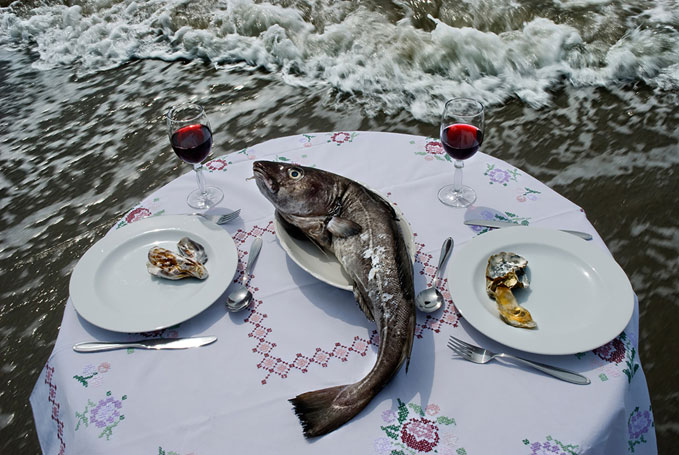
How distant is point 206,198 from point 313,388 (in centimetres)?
80

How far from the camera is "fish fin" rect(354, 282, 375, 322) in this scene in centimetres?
116

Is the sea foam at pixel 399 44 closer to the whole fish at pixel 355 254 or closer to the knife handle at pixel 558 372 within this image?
the whole fish at pixel 355 254

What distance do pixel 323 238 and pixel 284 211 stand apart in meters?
0.14

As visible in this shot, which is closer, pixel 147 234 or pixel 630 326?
→ pixel 630 326

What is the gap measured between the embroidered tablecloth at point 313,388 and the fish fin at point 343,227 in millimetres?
157

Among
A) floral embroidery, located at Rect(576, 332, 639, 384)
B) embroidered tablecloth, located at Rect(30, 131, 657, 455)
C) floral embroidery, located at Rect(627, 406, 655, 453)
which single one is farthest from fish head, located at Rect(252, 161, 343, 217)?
floral embroidery, located at Rect(627, 406, 655, 453)

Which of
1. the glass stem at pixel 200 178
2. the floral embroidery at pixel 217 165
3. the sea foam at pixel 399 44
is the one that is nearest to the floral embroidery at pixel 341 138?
the floral embroidery at pixel 217 165

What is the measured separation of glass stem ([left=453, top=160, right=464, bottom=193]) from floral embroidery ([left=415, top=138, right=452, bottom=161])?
0.18m

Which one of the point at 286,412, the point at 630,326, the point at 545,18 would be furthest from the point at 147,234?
the point at 545,18

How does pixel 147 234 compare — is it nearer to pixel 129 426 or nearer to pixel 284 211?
pixel 284 211

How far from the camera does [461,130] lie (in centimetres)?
149

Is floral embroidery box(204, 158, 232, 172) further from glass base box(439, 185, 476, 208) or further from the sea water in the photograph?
the sea water

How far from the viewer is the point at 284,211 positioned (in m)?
1.38

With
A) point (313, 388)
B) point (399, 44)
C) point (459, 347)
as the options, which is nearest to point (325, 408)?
point (313, 388)
